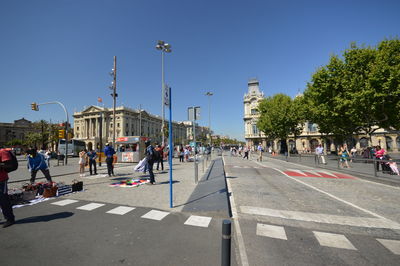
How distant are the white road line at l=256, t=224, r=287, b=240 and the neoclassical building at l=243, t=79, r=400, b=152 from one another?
2998cm

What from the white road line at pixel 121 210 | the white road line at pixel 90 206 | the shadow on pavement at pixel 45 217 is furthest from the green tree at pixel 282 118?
the shadow on pavement at pixel 45 217

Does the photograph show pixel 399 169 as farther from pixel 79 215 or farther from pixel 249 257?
pixel 79 215

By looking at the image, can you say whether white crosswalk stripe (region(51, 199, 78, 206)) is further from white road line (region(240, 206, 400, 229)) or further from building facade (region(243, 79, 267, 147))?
building facade (region(243, 79, 267, 147))

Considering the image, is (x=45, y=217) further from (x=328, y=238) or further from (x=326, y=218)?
(x=326, y=218)

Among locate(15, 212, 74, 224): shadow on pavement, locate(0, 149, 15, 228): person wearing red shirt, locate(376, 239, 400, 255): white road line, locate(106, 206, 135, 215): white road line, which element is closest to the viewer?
locate(376, 239, 400, 255): white road line

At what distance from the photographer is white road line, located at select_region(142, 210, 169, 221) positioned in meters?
4.16

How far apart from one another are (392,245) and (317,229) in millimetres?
1101

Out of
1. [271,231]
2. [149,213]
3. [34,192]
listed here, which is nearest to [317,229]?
[271,231]

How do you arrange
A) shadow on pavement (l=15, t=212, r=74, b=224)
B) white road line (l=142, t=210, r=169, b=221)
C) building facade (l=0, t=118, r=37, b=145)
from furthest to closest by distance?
building facade (l=0, t=118, r=37, b=145), white road line (l=142, t=210, r=169, b=221), shadow on pavement (l=15, t=212, r=74, b=224)

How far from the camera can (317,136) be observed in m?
50.9

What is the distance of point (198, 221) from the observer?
4008 mm

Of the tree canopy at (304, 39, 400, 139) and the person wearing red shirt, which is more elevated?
the tree canopy at (304, 39, 400, 139)

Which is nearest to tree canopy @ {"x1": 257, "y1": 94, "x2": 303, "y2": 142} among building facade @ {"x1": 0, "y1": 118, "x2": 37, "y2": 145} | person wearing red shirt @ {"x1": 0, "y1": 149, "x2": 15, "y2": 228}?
person wearing red shirt @ {"x1": 0, "y1": 149, "x2": 15, "y2": 228}

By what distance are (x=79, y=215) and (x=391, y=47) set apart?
95.7ft
